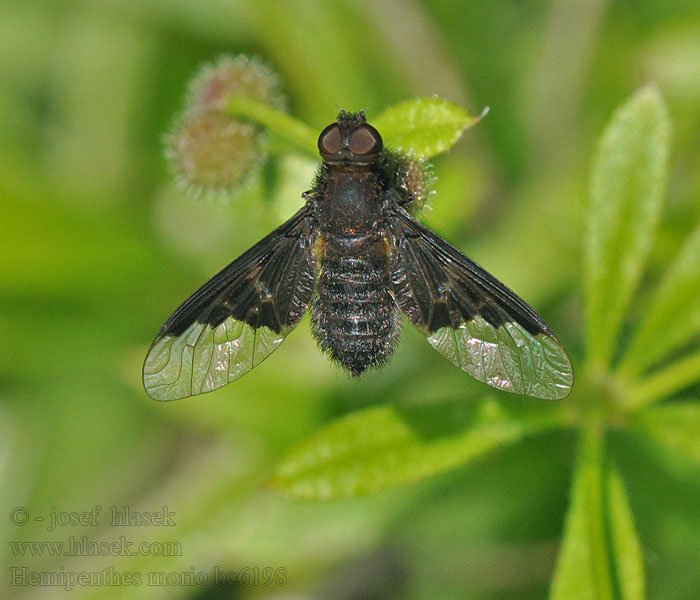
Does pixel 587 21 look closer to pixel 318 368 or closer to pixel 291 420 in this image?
pixel 318 368

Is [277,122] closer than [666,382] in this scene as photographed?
Yes

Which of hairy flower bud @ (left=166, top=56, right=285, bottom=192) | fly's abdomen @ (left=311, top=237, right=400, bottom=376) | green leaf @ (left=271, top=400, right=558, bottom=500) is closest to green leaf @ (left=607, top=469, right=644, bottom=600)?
green leaf @ (left=271, top=400, right=558, bottom=500)

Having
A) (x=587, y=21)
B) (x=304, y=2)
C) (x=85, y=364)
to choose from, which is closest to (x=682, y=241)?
(x=587, y=21)

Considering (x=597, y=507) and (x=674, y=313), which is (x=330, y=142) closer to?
(x=674, y=313)

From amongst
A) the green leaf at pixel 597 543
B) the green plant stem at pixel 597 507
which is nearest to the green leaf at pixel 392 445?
the green plant stem at pixel 597 507

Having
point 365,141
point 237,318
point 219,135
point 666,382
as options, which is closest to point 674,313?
point 666,382

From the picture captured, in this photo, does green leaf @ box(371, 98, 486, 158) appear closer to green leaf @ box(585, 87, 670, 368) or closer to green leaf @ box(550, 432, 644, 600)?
green leaf @ box(585, 87, 670, 368)
